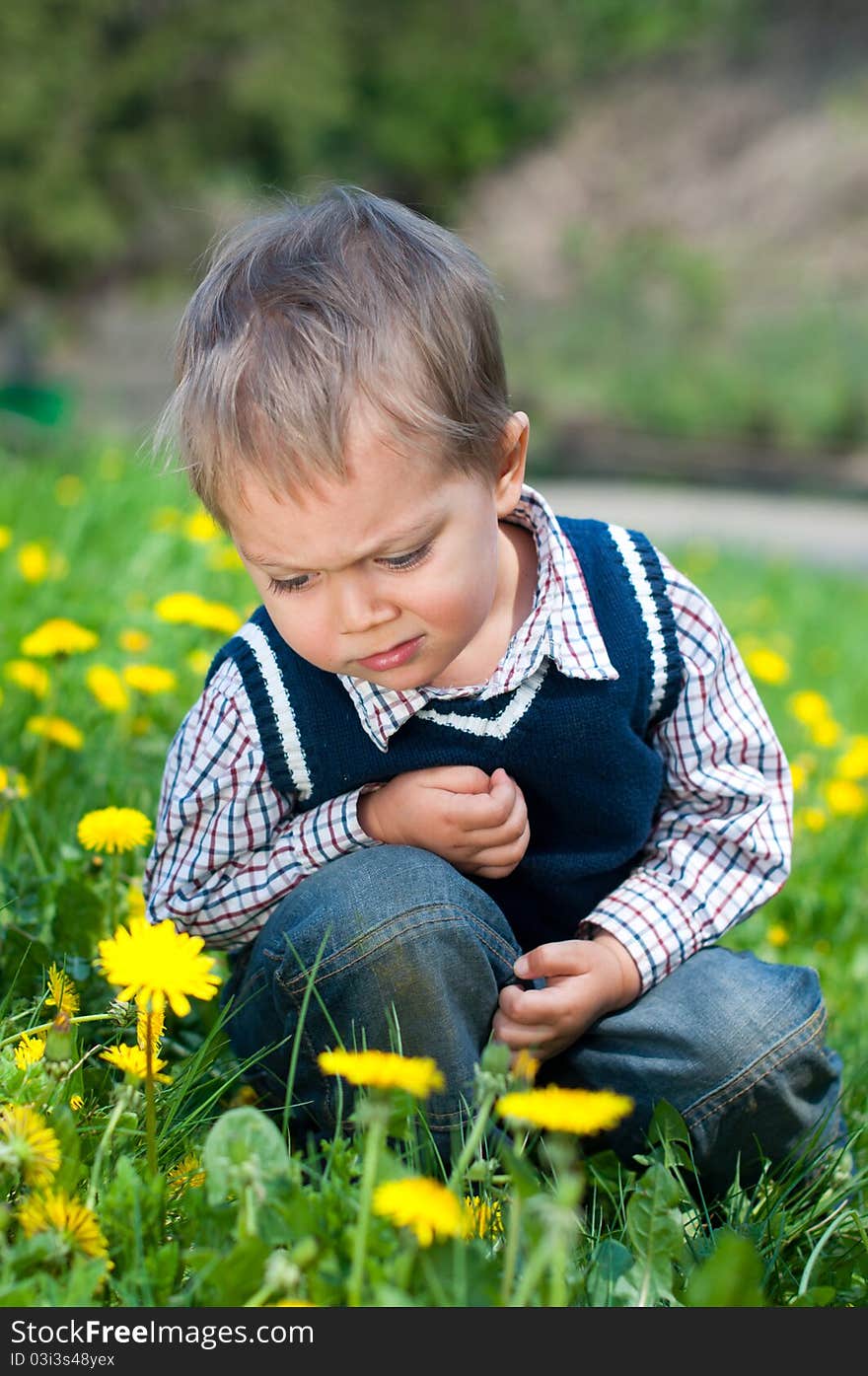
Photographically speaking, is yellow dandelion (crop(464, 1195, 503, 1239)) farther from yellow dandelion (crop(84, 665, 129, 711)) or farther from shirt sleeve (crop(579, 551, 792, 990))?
yellow dandelion (crop(84, 665, 129, 711))

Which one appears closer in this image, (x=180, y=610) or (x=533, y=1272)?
(x=533, y=1272)

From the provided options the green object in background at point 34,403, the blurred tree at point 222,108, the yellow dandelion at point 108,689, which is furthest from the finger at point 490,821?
the green object in background at point 34,403

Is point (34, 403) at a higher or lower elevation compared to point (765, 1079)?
higher

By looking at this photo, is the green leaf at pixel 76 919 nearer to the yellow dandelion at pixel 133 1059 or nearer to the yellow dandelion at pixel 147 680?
the yellow dandelion at pixel 133 1059

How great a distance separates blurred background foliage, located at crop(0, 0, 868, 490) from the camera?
29.9 ft

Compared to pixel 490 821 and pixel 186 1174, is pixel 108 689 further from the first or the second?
pixel 186 1174

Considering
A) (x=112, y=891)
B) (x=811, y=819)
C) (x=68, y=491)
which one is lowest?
(x=112, y=891)

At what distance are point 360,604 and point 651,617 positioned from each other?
1.24ft

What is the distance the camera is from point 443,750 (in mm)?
1399

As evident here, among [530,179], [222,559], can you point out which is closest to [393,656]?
[222,559]

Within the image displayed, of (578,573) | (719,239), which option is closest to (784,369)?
(719,239)

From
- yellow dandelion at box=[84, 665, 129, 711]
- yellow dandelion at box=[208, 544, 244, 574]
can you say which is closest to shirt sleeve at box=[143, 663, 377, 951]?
yellow dandelion at box=[84, 665, 129, 711]

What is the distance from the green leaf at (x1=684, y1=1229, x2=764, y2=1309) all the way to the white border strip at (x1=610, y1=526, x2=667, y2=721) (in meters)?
0.70

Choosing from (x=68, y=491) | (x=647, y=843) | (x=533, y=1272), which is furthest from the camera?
(x=68, y=491)
